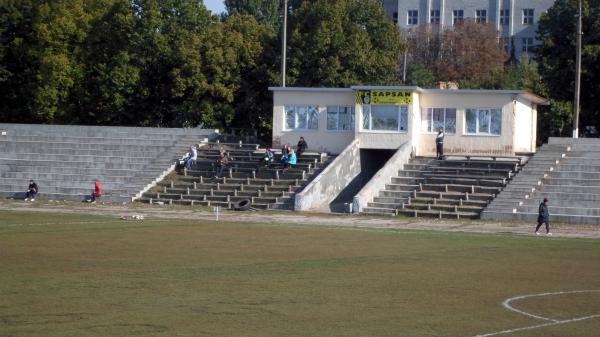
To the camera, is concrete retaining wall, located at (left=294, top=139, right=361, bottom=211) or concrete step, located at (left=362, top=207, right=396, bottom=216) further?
concrete retaining wall, located at (left=294, top=139, right=361, bottom=211)

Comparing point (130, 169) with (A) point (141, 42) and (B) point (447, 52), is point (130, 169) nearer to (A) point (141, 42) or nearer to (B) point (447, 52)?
(A) point (141, 42)

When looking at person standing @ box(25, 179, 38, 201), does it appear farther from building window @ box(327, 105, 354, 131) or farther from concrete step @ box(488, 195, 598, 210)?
concrete step @ box(488, 195, 598, 210)

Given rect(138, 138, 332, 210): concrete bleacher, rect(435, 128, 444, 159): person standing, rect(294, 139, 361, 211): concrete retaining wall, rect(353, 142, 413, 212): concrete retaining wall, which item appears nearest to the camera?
rect(353, 142, 413, 212): concrete retaining wall

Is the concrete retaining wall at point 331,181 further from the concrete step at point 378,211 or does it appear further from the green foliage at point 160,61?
Answer: the green foliage at point 160,61

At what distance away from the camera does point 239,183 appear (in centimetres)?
5306

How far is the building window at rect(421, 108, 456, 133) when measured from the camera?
179 ft

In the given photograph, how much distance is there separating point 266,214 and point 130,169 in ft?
40.7

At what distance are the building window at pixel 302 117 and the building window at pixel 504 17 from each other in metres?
69.7

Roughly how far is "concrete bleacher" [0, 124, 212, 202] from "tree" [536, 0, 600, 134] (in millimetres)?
22511

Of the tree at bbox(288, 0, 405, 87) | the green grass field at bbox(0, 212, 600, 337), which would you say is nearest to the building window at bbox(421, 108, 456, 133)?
the tree at bbox(288, 0, 405, 87)

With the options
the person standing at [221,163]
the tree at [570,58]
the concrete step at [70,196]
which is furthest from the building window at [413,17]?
the concrete step at [70,196]

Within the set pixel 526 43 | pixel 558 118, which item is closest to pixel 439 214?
pixel 558 118

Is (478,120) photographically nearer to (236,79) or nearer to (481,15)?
(236,79)

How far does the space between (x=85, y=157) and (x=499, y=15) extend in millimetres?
74437
